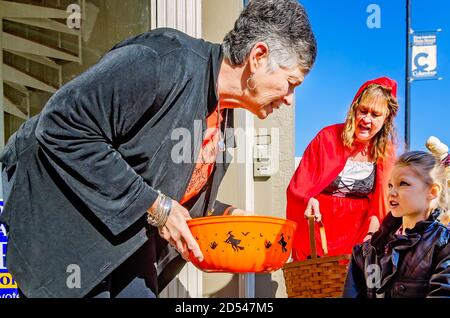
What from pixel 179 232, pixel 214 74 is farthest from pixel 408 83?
pixel 179 232

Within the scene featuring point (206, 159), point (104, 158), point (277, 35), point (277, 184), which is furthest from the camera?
point (277, 184)

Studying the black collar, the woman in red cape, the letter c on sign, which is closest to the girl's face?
the woman in red cape

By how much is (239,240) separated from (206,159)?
22 cm

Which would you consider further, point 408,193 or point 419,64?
point 419,64

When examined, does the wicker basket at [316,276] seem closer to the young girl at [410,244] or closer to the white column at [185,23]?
the young girl at [410,244]

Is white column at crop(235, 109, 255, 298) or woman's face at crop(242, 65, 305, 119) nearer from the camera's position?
woman's face at crop(242, 65, 305, 119)

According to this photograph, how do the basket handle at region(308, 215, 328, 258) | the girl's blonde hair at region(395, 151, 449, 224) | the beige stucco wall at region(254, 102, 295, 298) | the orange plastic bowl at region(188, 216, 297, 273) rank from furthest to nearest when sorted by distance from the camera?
the beige stucco wall at region(254, 102, 295, 298), the basket handle at region(308, 215, 328, 258), the girl's blonde hair at region(395, 151, 449, 224), the orange plastic bowl at region(188, 216, 297, 273)

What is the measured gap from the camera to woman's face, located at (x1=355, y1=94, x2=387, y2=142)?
6.11 ft

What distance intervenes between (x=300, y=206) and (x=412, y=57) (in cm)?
Answer: 48

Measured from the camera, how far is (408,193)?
65.3 inches

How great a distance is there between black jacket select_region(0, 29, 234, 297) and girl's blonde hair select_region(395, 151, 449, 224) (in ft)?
1.55

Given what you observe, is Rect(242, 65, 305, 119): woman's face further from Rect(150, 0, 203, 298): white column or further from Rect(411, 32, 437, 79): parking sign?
Rect(150, 0, 203, 298): white column

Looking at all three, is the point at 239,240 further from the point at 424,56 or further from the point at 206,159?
the point at 424,56
